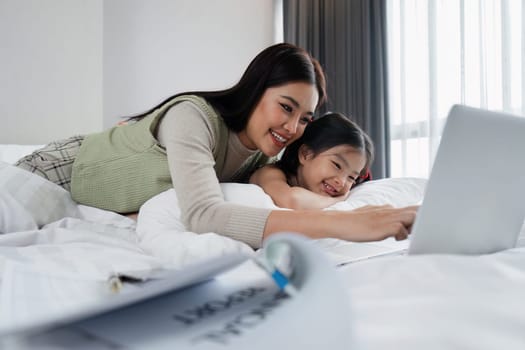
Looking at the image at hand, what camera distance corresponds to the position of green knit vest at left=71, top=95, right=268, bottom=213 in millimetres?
1253

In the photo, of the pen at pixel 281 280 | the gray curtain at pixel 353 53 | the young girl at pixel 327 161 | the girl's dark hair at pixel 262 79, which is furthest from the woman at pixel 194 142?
the gray curtain at pixel 353 53

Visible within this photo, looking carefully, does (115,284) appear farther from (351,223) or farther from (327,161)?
(327,161)

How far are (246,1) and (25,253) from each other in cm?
328

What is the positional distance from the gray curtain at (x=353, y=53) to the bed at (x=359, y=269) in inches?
73.2

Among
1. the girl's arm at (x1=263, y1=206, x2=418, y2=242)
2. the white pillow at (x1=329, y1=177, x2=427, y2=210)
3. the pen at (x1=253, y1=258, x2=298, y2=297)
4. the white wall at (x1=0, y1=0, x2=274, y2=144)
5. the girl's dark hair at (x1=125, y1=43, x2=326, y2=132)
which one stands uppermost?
the white wall at (x1=0, y1=0, x2=274, y2=144)

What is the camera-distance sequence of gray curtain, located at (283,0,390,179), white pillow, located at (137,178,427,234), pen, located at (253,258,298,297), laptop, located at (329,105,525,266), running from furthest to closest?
1. gray curtain, located at (283,0,390,179)
2. white pillow, located at (137,178,427,234)
3. laptop, located at (329,105,525,266)
4. pen, located at (253,258,298,297)

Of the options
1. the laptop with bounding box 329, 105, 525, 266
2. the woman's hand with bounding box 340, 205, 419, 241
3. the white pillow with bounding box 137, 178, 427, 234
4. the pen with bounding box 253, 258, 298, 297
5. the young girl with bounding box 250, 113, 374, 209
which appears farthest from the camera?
the young girl with bounding box 250, 113, 374, 209

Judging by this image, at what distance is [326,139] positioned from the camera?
1466 millimetres

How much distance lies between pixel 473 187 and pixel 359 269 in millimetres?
208

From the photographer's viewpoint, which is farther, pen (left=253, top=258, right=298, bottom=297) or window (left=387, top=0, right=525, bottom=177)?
window (left=387, top=0, right=525, bottom=177)

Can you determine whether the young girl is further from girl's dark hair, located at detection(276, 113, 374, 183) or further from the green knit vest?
the green knit vest

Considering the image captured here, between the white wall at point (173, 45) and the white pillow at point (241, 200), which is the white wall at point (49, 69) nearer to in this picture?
the white wall at point (173, 45)

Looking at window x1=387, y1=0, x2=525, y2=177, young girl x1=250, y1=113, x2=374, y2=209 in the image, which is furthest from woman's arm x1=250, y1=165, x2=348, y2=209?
window x1=387, y1=0, x2=525, y2=177

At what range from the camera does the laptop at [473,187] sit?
58cm
